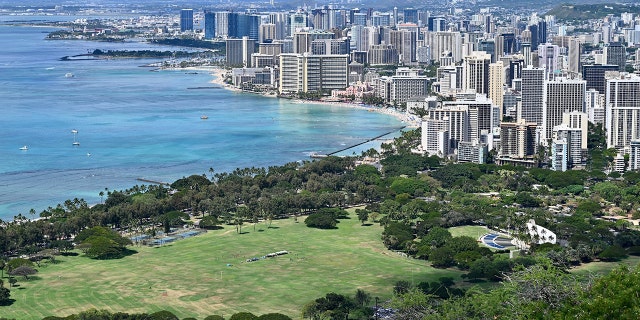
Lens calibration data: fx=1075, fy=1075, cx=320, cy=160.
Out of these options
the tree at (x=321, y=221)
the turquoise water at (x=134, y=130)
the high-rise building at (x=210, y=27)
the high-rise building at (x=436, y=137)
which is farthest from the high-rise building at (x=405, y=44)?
the tree at (x=321, y=221)

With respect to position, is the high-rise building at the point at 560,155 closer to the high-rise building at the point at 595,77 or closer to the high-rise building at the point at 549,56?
the high-rise building at the point at 595,77

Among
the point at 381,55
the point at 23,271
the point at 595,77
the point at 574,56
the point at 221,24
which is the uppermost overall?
the point at 221,24

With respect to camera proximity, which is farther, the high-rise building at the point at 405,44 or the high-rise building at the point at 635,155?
the high-rise building at the point at 405,44

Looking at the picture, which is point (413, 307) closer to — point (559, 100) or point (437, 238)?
point (437, 238)

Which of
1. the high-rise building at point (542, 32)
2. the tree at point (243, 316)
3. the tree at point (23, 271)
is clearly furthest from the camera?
the high-rise building at point (542, 32)

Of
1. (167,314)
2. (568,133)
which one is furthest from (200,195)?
(568,133)

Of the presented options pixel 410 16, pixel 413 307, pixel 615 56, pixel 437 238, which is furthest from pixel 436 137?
pixel 410 16

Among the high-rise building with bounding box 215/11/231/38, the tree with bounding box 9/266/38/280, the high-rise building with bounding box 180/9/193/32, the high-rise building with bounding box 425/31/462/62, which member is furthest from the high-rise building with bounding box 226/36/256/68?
the tree with bounding box 9/266/38/280

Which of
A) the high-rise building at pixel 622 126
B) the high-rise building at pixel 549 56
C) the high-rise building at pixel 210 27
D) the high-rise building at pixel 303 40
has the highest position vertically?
the high-rise building at pixel 210 27
